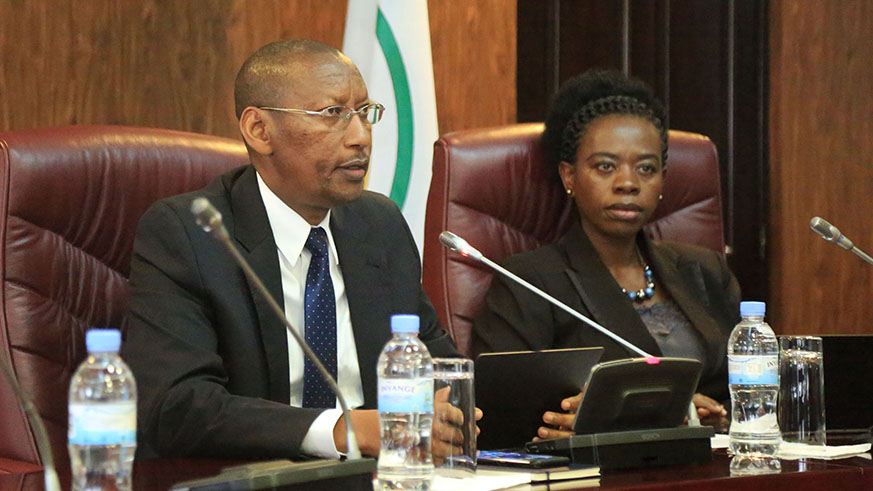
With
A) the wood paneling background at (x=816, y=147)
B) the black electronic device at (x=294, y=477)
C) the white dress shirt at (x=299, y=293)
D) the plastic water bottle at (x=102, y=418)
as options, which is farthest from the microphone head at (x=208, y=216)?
the wood paneling background at (x=816, y=147)

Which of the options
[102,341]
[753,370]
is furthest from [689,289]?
[102,341]

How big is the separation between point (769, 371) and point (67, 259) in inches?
51.3

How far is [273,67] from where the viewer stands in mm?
2332

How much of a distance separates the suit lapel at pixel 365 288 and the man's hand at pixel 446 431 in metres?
0.58

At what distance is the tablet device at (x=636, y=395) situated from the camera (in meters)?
1.77

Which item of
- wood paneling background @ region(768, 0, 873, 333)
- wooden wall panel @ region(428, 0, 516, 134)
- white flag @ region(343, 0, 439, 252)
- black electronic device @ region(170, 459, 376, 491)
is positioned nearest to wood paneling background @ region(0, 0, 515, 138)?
wooden wall panel @ region(428, 0, 516, 134)

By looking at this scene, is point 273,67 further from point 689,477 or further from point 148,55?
point 689,477

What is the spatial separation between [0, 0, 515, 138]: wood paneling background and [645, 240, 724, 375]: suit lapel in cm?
106

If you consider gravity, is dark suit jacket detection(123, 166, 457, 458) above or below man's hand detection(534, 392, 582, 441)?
above

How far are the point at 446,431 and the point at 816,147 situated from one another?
312 cm

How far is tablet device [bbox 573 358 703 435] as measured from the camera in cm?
177

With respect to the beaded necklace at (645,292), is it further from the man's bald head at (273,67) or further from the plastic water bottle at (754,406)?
the man's bald head at (273,67)

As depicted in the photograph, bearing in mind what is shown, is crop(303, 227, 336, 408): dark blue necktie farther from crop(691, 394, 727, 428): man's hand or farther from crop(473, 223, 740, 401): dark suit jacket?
crop(691, 394, 727, 428): man's hand

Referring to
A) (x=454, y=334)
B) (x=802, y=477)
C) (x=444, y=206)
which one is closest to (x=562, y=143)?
(x=444, y=206)
